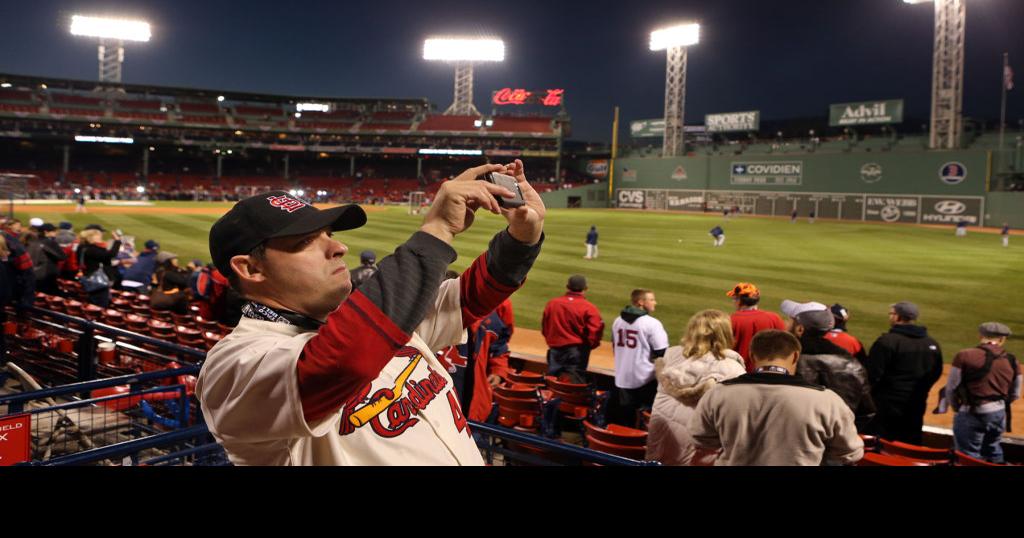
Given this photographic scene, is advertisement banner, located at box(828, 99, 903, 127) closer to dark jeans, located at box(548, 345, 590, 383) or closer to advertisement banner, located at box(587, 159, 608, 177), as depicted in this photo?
advertisement banner, located at box(587, 159, 608, 177)

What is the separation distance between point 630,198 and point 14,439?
5924 centimetres

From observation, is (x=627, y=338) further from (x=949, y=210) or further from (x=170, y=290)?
(x=949, y=210)

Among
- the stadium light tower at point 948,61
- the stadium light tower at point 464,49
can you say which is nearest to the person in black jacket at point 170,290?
the stadium light tower at point 948,61

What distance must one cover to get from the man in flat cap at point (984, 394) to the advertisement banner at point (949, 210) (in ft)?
140

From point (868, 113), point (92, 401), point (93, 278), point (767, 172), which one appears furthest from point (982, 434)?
point (868, 113)

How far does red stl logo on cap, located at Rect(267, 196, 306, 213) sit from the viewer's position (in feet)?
5.73

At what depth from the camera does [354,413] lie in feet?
5.60

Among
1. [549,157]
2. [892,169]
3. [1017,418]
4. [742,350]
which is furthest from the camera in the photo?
[549,157]

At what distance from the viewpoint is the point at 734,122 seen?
2872 inches

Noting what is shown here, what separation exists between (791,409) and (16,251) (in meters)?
8.65

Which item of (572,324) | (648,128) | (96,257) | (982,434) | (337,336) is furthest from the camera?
(648,128)

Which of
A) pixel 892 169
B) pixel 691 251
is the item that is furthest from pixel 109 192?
pixel 892 169

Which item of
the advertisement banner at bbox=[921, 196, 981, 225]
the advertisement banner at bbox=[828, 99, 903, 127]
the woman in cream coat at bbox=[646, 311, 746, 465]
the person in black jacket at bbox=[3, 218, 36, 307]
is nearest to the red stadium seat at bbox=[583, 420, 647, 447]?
the woman in cream coat at bbox=[646, 311, 746, 465]
